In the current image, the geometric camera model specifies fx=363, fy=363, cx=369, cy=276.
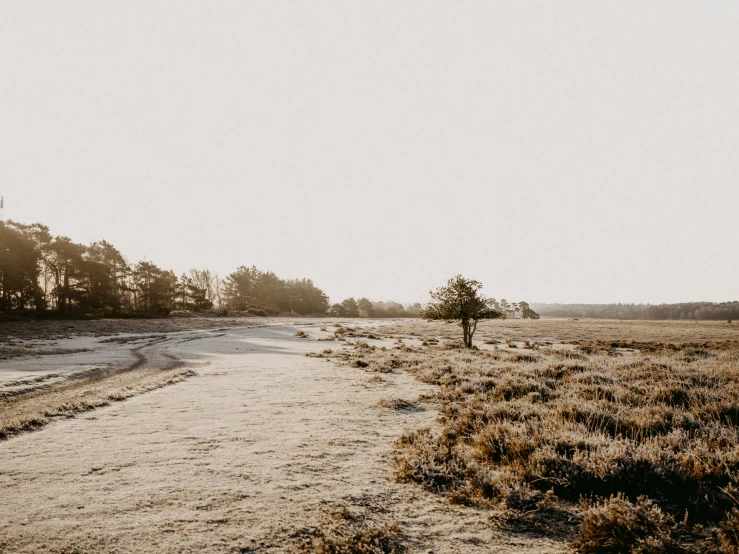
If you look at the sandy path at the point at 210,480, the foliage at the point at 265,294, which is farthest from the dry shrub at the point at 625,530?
the foliage at the point at 265,294

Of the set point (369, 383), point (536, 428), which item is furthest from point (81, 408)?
point (536, 428)

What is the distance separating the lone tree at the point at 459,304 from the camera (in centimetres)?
2734

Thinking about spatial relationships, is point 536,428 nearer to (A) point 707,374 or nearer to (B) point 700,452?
(B) point 700,452

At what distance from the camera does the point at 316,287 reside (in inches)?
4638

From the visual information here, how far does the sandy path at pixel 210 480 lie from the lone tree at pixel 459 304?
697 inches

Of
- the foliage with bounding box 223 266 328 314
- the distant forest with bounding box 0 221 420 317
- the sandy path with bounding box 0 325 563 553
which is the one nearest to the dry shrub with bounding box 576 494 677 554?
the sandy path with bounding box 0 325 563 553

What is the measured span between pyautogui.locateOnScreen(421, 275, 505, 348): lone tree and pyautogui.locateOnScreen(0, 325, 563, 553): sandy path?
58.1 ft

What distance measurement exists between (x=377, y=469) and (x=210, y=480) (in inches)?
109

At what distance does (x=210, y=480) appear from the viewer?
5.91m

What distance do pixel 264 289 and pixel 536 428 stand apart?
97.9m

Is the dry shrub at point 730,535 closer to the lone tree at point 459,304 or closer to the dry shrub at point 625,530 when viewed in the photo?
the dry shrub at point 625,530

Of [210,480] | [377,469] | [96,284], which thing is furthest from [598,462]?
[96,284]

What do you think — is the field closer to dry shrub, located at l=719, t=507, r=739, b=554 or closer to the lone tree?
dry shrub, located at l=719, t=507, r=739, b=554

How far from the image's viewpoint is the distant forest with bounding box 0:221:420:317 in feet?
173
